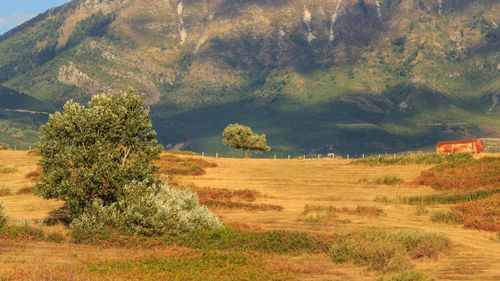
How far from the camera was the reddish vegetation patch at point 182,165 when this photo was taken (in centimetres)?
8919

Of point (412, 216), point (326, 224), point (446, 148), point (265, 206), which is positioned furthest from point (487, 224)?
point (446, 148)

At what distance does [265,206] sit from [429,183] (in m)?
19.8

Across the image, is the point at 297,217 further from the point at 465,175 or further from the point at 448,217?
the point at 465,175

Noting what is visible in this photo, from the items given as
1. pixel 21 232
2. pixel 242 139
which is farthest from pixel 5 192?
pixel 242 139

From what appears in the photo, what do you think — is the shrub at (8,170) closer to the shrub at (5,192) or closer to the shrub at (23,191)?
the shrub at (5,192)

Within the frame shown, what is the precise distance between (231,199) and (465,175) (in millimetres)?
24716

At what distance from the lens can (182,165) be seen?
9462 centimetres

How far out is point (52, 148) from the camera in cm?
5444

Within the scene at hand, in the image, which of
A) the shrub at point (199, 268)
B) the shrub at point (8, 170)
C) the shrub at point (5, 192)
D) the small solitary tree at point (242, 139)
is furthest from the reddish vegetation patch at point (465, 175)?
the small solitary tree at point (242, 139)

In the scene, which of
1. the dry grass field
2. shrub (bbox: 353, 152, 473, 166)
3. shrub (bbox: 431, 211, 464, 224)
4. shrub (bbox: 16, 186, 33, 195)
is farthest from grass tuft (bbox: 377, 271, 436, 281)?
shrub (bbox: 353, 152, 473, 166)

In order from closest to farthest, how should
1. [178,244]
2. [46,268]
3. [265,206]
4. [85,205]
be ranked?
1. [46,268]
2. [178,244]
3. [85,205]
4. [265,206]

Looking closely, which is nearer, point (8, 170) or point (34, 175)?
point (34, 175)

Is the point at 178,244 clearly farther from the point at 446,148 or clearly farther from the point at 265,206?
the point at 446,148

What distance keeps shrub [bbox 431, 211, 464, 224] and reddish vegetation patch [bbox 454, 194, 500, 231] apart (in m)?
0.46
